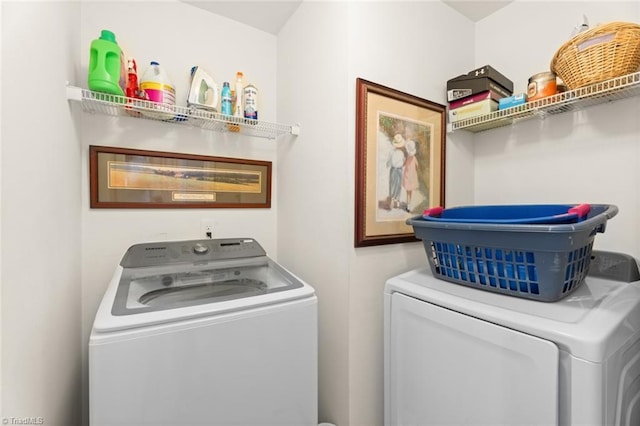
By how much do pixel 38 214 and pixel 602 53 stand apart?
6.76 feet

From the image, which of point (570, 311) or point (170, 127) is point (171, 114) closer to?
point (170, 127)

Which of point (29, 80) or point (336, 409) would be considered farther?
point (336, 409)

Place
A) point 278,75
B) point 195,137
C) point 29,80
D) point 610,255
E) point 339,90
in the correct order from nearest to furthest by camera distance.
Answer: point 29,80
point 610,255
point 339,90
point 195,137
point 278,75

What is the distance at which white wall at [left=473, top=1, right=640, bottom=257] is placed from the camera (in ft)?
4.26

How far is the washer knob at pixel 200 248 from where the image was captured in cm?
145

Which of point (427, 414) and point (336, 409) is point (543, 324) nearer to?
point (427, 414)

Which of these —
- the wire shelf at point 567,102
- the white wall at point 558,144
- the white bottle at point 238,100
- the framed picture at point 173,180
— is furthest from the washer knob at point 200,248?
the white wall at point 558,144

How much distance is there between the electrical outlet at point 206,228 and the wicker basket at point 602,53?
1.97 m

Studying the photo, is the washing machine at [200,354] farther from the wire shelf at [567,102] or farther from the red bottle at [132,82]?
the wire shelf at [567,102]

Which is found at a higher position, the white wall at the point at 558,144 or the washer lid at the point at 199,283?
the white wall at the point at 558,144

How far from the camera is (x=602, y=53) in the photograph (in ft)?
3.57

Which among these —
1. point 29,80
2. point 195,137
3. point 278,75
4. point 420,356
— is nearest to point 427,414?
point 420,356

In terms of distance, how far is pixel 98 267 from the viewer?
1447mm

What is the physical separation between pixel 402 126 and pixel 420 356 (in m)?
1.12
